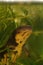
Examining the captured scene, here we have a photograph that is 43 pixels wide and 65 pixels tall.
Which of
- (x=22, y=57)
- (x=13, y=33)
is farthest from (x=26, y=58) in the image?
(x=13, y=33)

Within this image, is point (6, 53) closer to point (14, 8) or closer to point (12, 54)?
point (12, 54)

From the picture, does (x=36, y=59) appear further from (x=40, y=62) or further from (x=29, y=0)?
(x=29, y=0)

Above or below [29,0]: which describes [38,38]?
below

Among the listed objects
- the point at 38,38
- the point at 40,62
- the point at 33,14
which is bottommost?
the point at 40,62

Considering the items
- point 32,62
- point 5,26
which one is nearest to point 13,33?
point 5,26

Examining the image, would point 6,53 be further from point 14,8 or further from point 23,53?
point 14,8

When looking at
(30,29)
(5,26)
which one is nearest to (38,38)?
(30,29)

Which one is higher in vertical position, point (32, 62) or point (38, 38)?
point (38, 38)
